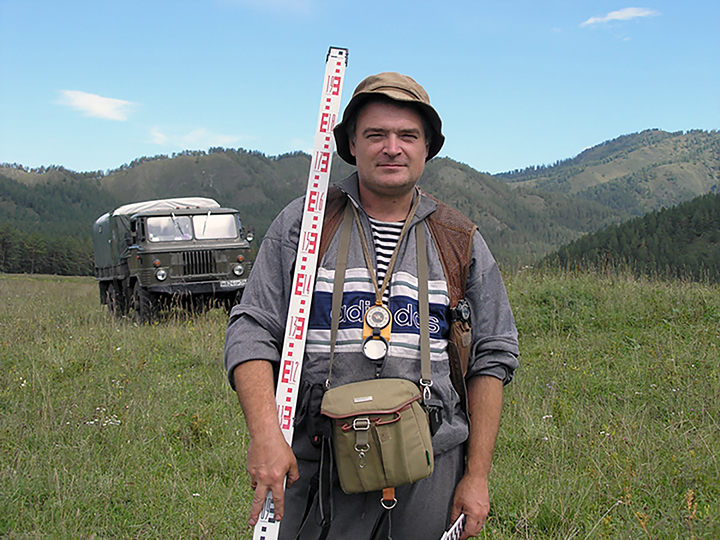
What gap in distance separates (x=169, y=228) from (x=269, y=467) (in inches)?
442

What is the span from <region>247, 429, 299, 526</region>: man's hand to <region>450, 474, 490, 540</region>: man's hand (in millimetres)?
594

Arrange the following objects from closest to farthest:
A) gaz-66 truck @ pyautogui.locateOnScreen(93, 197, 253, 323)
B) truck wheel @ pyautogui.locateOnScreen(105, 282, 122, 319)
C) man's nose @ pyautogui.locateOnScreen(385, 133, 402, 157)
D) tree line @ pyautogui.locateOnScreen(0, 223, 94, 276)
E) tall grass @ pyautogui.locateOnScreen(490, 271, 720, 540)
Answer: man's nose @ pyautogui.locateOnScreen(385, 133, 402, 157) → tall grass @ pyautogui.locateOnScreen(490, 271, 720, 540) → gaz-66 truck @ pyautogui.locateOnScreen(93, 197, 253, 323) → truck wheel @ pyautogui.locateOnScreen(105, 282, 122, 319) → tree line @ pyautogui.locateOnScreen(0, 223, 94, 276)

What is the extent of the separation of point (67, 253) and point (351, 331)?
69.1 m

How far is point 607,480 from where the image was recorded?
10.9 ft

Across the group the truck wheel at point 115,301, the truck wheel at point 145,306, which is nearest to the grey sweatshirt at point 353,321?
the truck wheel at point 145,306

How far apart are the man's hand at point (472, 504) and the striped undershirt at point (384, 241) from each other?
0.68 m

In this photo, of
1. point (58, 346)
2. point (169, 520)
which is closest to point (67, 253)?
point (58, 346)

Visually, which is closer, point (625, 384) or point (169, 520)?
point (169, 520)

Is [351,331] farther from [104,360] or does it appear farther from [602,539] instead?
[104,360]

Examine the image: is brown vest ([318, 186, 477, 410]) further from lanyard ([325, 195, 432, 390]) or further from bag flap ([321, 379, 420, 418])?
bag flap ([321, 379, 420, 418])

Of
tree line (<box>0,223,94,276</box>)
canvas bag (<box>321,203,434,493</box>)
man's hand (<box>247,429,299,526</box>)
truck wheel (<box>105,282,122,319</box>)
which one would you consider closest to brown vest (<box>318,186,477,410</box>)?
canvas bag (<box>321,203,434,493</box>)

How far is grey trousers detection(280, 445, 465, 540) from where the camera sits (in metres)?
1.87

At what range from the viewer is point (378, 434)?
1.63 metres

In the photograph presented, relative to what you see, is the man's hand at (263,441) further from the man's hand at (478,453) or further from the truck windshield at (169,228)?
the truck windshield at (169,228)
